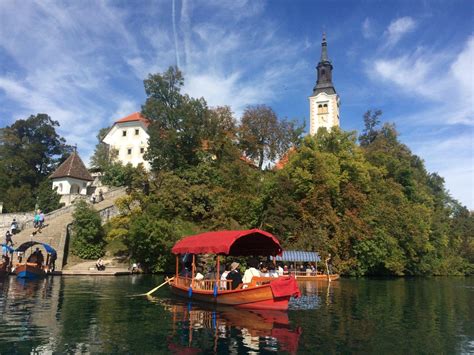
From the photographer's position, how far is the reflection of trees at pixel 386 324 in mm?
12234

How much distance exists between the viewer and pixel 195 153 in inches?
1996

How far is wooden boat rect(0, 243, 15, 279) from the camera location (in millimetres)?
29109

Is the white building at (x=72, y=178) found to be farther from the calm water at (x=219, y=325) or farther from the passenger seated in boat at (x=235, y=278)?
the passenger seated in boat at (x=235, y=278)

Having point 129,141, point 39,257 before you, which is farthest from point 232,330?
point 129,141

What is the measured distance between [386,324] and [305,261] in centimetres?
2261

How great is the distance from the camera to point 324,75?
77312 millimetres

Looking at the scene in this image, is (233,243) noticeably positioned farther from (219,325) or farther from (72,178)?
(72,178)

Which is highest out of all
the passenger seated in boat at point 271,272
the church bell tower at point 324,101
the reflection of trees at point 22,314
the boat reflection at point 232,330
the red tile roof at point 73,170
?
the church bell tower at point 324,101

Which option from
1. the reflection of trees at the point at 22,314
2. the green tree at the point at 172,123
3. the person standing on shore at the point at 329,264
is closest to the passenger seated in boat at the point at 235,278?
the reflection of trees at the point at 22,314

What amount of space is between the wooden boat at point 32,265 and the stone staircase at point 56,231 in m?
1.96

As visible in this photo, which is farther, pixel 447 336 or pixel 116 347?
pixel 447 336

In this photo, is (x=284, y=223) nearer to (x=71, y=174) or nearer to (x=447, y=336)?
(x=447, y=336)

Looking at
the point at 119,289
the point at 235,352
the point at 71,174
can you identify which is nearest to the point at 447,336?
the point at 235,352

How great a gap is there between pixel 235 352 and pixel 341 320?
656cm
